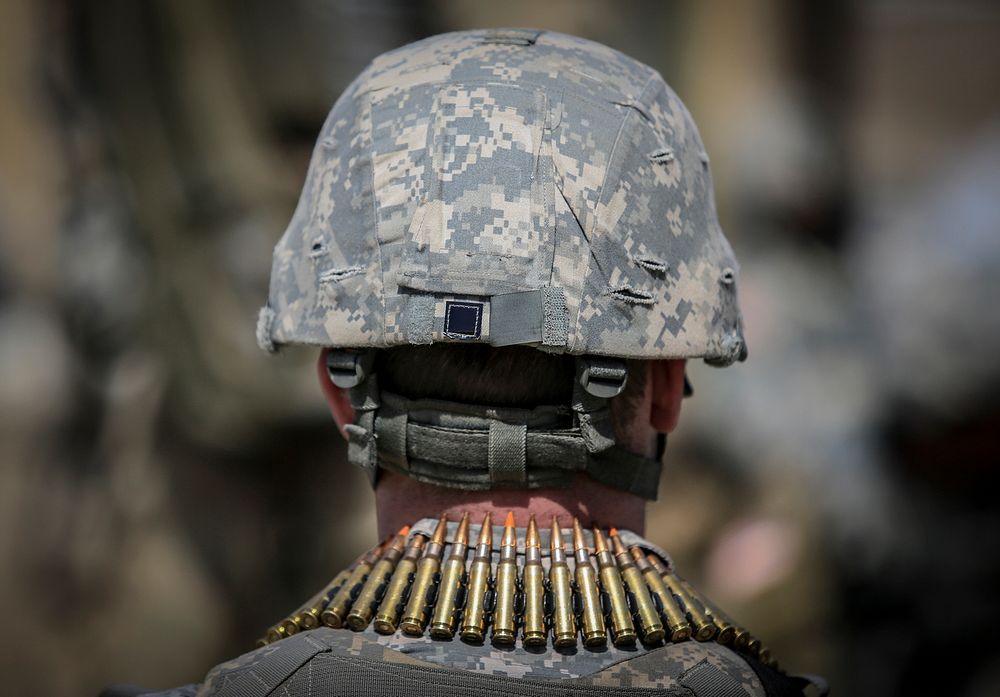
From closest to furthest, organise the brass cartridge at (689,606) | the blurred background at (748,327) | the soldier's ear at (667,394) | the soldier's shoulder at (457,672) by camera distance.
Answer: the soldier's shoulder at (457,672)
the brass cartridge at (689,606)
the soldier's ear at (667,394)
the blurred background at (748,327)

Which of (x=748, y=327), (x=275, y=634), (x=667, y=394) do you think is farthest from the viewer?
(x=748, y=327)

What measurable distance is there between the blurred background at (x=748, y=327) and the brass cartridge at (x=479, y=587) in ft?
15.1

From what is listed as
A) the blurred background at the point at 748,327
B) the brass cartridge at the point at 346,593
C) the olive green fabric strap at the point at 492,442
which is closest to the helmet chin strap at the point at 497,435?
the olive green fabric strap at the point at 492,442

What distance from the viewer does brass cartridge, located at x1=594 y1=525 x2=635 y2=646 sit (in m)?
2.37

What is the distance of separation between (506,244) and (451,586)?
734 mm

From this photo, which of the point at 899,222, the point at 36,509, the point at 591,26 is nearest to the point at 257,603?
the point at 36,509

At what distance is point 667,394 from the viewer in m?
2.70

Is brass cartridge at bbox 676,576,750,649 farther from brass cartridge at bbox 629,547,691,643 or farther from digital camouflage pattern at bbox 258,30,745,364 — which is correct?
digital camouflage pattern at bbox 258,30,745,364

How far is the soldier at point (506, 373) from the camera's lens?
7.68 feet

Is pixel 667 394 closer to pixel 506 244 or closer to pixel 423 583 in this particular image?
pixel 506 244

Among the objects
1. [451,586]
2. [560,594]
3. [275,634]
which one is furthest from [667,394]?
[275,634]

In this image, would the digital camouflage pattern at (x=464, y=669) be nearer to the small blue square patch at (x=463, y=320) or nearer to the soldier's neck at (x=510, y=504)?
the soldier's neck at (x=510, y=504)

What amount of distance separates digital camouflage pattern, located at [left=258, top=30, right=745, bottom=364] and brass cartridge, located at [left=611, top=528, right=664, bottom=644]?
1.48ft

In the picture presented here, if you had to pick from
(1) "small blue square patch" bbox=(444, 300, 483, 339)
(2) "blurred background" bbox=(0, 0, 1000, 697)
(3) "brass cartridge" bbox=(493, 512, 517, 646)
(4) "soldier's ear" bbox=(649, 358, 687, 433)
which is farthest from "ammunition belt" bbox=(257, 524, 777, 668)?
(2) "blurred background" bbox=(0, 0, 1000, 697)
